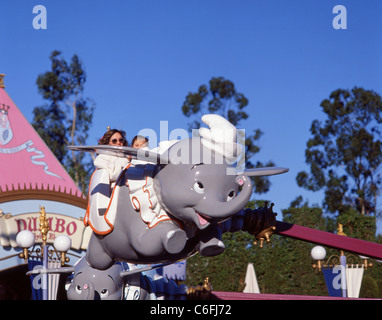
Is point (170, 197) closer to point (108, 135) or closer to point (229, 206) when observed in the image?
point (229, 206)

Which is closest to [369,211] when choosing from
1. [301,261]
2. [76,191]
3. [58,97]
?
[301,261]

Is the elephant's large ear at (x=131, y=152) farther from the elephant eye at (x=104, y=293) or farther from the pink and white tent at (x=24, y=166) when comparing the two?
the pink and white tent at (x=24, y=166)

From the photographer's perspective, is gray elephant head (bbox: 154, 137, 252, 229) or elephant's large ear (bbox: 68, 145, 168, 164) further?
elephant's large ear (bbox: 68, 145, 168, 164)

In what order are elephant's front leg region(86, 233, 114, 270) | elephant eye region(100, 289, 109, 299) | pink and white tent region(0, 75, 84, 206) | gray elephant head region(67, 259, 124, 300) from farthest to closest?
1. pink and white tent region(0, 75, 84, 206)
2. elephant eye region(100, 289, 109, 299)
3. gray elephant head region(67, 259, 124, 300)
4. elephant's front leg region(86, 233, 114, 270)

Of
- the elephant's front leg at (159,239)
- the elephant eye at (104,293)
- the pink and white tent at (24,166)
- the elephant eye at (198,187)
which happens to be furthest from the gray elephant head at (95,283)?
the pink and white tent at (24,166)

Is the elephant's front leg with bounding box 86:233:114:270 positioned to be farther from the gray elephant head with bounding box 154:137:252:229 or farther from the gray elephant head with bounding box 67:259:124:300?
the gray elephant head with bounding box 67:259:124:300

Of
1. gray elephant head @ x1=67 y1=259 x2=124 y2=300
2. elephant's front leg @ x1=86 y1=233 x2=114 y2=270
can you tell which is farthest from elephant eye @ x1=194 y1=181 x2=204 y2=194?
gray elephant head @ x1=67 y1=259 x2=124 y2=300

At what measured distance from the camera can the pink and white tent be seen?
33.3 ft

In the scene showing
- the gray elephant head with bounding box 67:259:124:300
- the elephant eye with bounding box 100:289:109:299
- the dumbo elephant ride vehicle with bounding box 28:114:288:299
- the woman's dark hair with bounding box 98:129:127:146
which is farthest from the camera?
the elephant eye with bounding box 100:289:109:299

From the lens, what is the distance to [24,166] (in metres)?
11.0

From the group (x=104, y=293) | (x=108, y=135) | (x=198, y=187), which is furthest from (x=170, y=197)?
(x=104, y=293)

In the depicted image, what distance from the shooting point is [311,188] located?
922 inches

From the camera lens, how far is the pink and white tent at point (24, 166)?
400 inches
